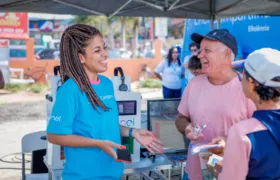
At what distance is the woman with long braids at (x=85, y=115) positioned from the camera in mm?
1576

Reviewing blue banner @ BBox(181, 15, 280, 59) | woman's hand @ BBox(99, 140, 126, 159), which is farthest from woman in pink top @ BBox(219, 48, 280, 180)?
blue banner @ BBox(181, 15, 280, 59)

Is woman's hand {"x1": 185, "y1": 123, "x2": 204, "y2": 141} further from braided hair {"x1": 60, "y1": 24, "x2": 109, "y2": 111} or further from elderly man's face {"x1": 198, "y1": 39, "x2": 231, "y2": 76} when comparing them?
braided hair {"x1": 60, "y1": 24, "x2": 109, "y2": 111}

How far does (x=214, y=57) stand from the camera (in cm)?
206

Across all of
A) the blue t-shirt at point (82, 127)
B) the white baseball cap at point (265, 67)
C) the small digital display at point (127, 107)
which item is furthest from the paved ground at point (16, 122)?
the white baseball cap at point (265, 67)

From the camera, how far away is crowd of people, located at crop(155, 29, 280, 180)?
1.32 metres

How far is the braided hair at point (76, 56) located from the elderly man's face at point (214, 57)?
695 millimetres

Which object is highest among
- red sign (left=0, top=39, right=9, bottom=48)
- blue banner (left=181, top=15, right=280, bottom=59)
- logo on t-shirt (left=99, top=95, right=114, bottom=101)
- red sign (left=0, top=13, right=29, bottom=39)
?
red sign (left=0, top=13, right=29, bottom=39)

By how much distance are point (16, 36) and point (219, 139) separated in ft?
48.2

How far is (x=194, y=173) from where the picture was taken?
218cm

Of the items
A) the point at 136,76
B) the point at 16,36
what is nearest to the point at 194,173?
the point at 16,36

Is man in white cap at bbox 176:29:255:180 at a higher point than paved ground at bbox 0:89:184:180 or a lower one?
higher

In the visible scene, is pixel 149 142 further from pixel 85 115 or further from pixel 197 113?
Answer: pixel 197 113

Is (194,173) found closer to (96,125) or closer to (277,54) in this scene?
(96,125)

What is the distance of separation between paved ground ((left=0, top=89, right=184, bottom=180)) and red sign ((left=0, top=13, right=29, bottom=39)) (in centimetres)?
281
